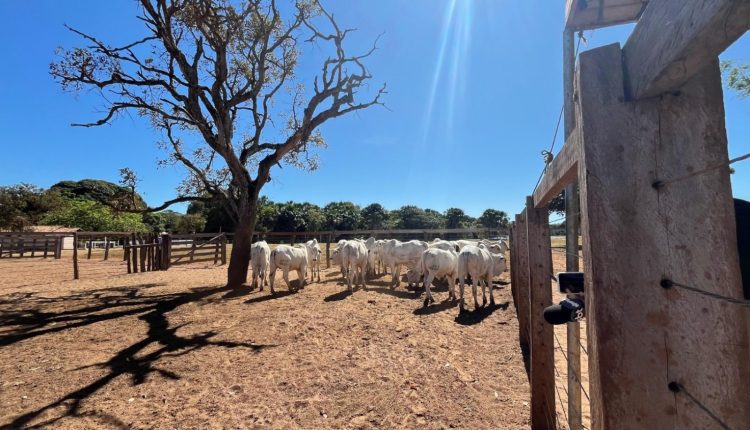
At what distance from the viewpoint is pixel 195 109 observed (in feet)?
36.2

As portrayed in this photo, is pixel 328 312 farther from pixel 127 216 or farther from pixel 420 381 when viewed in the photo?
pixel 127 216

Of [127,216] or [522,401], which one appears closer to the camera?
[522,401]

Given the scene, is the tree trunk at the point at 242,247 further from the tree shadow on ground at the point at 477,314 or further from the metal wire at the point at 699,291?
the metal wire at the point at 699,291

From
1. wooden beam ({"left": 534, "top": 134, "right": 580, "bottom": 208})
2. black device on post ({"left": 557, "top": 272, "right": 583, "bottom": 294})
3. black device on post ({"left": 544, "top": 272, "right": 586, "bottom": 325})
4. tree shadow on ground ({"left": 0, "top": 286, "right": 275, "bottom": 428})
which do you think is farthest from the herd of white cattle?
black device on post ({"left": 544, "top": 272, "right": 586, "bottom": 325})

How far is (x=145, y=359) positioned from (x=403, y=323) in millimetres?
4617

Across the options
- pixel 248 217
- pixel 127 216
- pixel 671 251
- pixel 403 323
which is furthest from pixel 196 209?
pixel 671 251

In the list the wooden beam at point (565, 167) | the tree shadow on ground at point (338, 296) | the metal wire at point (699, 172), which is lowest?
the tree shadow on ground at point (338, 296)

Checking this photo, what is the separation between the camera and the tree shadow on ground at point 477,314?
26.3 feet

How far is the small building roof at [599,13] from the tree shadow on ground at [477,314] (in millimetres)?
5777

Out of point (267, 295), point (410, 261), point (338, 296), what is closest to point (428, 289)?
point (338, 296)

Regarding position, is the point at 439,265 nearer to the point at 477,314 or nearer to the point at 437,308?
the point at 437,308

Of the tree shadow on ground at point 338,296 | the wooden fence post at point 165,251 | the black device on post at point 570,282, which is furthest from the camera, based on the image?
the wooden fence post at point 165,251

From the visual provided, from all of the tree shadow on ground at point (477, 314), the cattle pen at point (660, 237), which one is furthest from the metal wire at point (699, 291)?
the tree shadow on ground at point (477, 314)

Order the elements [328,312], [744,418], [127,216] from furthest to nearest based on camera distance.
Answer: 1. [127,216]
2. [328,312]
3. [744,418]
